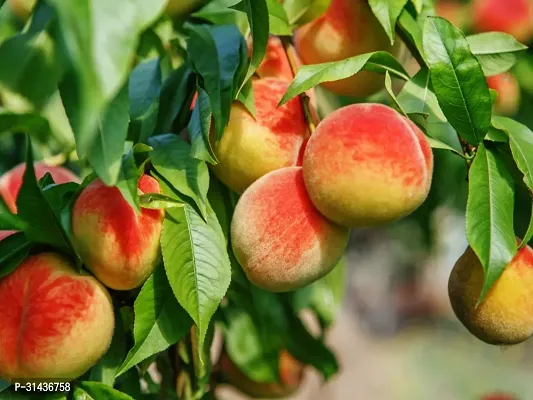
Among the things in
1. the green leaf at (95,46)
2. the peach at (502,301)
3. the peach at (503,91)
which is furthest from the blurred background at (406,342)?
the green leaf at (95,46)

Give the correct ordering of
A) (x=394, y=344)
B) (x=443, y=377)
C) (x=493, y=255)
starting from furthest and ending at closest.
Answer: (x=394, y=344) → (x=443, y=377) → (x=493, y=255)

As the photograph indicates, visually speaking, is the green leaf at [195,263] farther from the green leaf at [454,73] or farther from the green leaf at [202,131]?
the green leaf at [454,73]

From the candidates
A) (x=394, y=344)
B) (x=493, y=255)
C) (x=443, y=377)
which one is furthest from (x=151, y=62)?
(x=394, y=344)

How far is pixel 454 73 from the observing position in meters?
0.66

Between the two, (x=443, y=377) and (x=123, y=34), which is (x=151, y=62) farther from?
(x=443, y=377)

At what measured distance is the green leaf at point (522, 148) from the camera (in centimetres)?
64

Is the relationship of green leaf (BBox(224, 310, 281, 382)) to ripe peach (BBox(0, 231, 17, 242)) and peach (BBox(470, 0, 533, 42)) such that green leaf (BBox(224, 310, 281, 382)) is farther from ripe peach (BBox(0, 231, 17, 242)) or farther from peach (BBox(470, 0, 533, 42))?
peach (BBox(470, 0, 533, 42))

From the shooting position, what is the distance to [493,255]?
24.3 inches

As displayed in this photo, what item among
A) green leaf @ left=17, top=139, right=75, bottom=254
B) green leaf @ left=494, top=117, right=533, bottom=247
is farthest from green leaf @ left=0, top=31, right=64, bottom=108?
green leaf @ left=494, top=117, right=533, bottom=247

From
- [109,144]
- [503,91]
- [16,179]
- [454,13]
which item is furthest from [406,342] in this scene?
[109,144]

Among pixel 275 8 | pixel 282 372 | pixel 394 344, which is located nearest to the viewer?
pixel 275 8

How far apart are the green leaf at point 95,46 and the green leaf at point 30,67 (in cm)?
6

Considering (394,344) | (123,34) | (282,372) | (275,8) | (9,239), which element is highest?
(123,34)

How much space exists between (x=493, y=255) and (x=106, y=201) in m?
0.32
